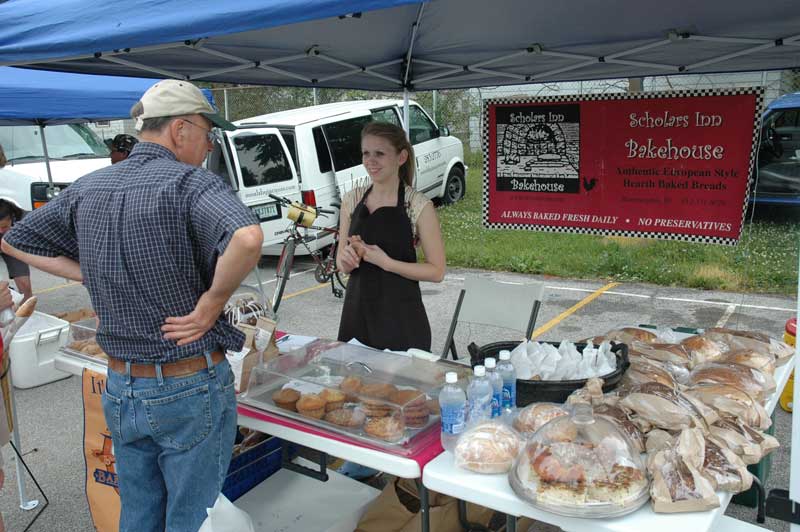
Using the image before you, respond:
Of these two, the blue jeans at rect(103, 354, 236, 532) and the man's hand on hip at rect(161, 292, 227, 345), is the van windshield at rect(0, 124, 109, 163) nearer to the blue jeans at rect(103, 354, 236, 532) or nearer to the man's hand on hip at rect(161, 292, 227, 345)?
the blue jeans at rect(103, 354, 236, 532)

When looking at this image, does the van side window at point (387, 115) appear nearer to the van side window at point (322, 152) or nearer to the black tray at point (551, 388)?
the van side window at point (322, 152)

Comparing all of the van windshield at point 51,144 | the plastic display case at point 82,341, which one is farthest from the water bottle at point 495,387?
the van windshield at point 51,144

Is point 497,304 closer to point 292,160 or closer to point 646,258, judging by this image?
point 646,258

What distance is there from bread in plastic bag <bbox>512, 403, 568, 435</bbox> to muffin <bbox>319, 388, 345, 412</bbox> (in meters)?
0.61

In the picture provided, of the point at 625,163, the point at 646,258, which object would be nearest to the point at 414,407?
the point at 625,163

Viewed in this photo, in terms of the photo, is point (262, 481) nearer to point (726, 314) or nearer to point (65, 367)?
point (65, 367)

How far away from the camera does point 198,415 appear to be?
1986mm

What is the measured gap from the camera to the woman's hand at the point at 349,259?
3033 millimetres

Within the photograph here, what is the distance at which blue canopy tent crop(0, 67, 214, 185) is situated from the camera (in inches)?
223

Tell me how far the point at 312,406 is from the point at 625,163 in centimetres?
294

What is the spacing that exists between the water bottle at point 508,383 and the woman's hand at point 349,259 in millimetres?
1017

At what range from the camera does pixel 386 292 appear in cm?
311

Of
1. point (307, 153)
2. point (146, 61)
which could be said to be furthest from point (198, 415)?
point (307, 153)

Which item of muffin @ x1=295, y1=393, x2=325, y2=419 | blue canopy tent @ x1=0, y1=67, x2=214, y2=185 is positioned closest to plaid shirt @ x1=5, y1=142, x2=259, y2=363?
muffin @ x1=295, y1=393, x2=325, y2=419
